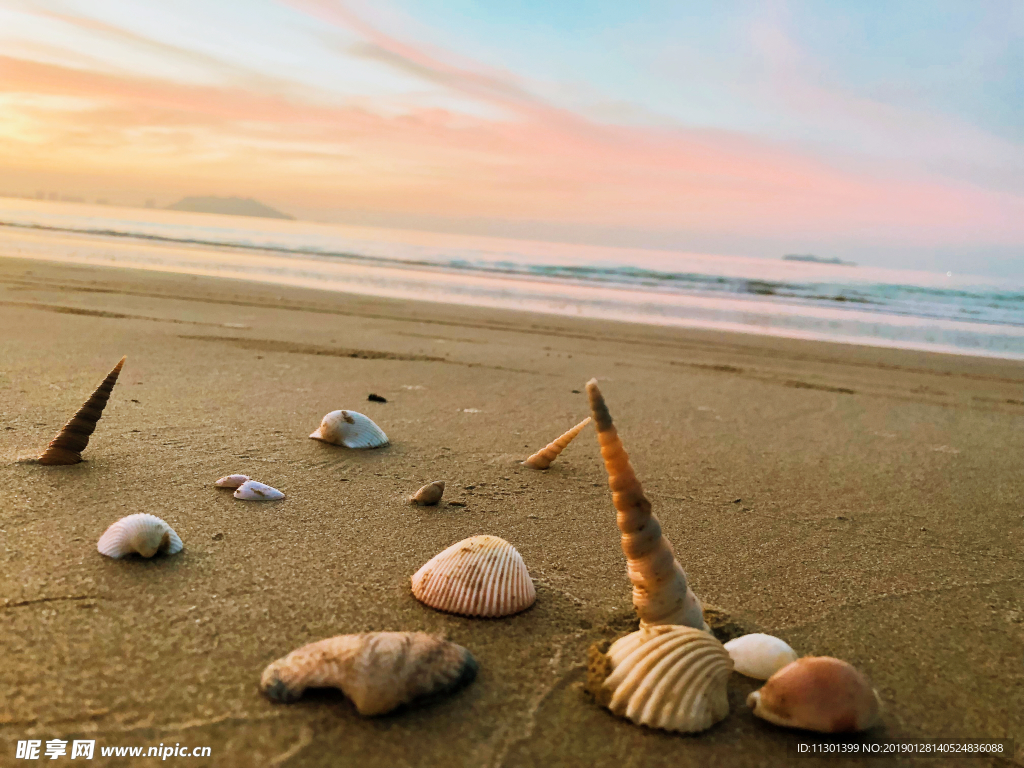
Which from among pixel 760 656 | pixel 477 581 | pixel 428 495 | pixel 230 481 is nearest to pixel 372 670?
pixel 477 581

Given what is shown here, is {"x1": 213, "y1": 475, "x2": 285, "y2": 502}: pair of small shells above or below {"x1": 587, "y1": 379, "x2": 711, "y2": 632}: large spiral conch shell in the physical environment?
below

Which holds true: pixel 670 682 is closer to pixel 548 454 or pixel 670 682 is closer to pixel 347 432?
pixel 548 454

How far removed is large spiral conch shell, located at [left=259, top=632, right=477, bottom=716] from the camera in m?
1.40

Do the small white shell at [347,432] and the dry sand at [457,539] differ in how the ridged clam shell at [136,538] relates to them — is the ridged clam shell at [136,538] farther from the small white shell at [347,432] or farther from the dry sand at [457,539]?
the small white shell at [347,432]

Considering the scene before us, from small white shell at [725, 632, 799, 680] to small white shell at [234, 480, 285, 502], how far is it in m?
1.61

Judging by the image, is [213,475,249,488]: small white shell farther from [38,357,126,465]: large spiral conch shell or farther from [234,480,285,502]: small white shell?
[38,357,126,465]: large spiral conch shell

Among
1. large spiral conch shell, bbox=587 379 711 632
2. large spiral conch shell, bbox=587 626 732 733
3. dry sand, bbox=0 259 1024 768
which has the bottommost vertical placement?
dry sand, bbox=0 259 1024 768

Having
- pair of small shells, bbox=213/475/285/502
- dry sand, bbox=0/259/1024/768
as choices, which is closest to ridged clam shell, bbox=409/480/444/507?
dry sand, bbox=0/259/1024/768

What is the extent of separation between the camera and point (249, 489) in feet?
8.28

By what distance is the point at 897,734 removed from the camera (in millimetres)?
1507

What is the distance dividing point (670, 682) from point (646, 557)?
0.26m

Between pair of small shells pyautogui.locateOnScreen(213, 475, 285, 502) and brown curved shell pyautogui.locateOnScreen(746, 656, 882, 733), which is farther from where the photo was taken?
pair of small shells pyautogui.locateOnScreen(213, 475, 285, 502)

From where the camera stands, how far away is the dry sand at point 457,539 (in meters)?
1.40

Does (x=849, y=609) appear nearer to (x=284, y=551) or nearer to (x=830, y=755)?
(x=830, y=755)
